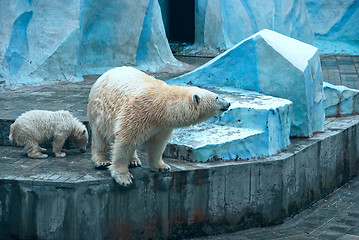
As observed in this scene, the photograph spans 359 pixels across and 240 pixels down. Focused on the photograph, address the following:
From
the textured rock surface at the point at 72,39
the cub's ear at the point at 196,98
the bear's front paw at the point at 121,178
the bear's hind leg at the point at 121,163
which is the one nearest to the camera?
the cub's ear at the point at 196,98

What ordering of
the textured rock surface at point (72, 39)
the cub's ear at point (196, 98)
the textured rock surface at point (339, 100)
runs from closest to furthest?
the cub's ear at point (196, 98) → the textured rock surface at point (339, 100) → the textured rock surface at point (72, 39)

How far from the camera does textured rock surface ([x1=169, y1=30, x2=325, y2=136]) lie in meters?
6.27

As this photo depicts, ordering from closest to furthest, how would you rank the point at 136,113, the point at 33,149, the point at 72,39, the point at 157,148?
the point at 136,113 → the point at 157,148 → the point at 33,149 → the point at 72,39

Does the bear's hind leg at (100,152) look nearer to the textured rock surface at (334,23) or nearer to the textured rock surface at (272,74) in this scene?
the textured rock surface at (272,74)

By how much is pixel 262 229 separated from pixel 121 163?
5.99 feet

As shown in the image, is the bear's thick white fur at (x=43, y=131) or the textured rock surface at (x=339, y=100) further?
the textured rock surface at (x=339, y=100)

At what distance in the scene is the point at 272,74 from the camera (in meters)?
6.29

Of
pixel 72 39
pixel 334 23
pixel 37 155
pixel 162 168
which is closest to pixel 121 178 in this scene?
pixel 162 168

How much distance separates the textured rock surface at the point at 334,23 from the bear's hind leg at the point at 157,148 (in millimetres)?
10967

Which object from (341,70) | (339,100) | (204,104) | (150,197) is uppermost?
(204,104)

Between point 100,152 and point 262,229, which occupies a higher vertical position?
point 100,152

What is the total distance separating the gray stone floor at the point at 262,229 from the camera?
524 centimetres

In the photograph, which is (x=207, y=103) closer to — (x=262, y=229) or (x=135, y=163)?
(x=135, y=163)

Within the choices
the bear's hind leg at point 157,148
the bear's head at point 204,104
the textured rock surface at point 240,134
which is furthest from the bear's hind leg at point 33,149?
the bear's head at point 204,104
